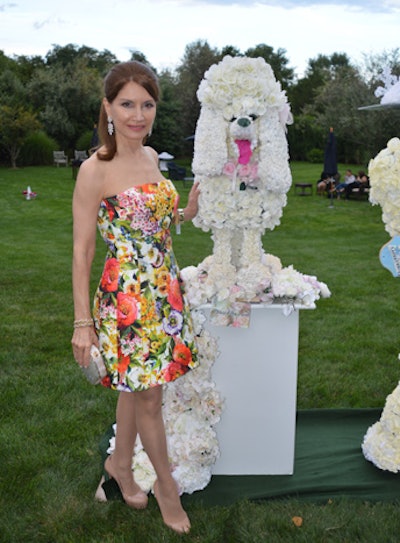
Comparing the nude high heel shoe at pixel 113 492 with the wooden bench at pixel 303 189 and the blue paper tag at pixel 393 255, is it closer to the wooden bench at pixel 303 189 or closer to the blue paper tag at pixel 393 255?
the blue paper tag at pixel 393 255

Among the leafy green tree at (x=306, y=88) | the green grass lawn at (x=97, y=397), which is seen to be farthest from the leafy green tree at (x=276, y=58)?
the green grass lawn at (x=97, y=397)

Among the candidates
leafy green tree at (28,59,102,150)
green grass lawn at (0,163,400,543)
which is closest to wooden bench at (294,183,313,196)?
green grass lawn at (0,163,400,543)

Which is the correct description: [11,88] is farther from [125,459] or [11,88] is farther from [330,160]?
[125,459]

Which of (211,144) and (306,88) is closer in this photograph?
(211,144)

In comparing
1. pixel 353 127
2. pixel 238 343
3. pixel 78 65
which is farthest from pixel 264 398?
pixel 78 65

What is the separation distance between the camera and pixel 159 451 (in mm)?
2842

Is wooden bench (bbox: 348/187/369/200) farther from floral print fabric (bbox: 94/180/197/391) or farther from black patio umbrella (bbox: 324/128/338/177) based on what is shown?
floral print fabric (bbox: 94/180/197/391)

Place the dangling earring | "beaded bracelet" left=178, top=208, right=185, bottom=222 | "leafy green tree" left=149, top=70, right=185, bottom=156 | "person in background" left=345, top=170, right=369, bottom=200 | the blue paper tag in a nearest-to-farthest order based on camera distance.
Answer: the dangling earring, the blue paper tag, "beaded bracelet" left=178, top=208, right=185, bottom=222, "person in background" left=345, top=170, right=369, bottom=200, "leafy green tree" left=149, top=70, right=185, bottom=156

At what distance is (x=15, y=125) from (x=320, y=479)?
2485 cm

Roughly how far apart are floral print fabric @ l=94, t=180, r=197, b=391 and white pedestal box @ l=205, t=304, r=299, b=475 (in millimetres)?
545

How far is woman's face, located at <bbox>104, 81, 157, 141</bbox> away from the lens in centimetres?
264

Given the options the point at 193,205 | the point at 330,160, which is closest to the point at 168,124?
the point at 330,160

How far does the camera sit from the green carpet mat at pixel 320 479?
3229 mm

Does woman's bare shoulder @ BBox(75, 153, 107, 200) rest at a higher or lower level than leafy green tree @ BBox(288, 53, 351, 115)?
lower
